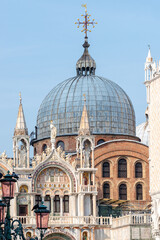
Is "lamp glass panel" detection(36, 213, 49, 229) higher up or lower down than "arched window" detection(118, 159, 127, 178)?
lower down

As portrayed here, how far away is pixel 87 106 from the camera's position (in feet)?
180

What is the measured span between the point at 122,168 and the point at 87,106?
20.2 ft

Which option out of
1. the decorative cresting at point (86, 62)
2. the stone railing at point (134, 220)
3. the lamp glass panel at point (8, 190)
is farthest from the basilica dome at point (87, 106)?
the lamp glass panel at point (8, 190)

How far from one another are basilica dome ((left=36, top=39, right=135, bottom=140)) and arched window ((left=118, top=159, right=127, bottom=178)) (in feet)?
12.5

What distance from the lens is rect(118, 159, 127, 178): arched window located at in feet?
167

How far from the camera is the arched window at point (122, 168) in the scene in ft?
167

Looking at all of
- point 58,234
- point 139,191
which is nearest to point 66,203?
point 58,234

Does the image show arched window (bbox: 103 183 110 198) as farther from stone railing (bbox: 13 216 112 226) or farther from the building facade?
stone railing (bbox: 13 216 112 226)

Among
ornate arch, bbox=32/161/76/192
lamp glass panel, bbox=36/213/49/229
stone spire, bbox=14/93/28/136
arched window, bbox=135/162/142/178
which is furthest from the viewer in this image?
arched window, bbox=135/162/142/178

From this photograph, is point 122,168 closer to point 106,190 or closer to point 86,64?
point 106,190

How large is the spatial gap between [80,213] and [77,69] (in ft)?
52.1

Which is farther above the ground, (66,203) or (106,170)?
(106,170)

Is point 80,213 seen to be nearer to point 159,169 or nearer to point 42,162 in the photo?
point 42,162

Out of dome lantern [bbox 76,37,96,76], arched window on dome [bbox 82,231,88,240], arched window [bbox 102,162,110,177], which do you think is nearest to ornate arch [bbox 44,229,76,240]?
arched window on dome [bbox 82,231,88,240]
